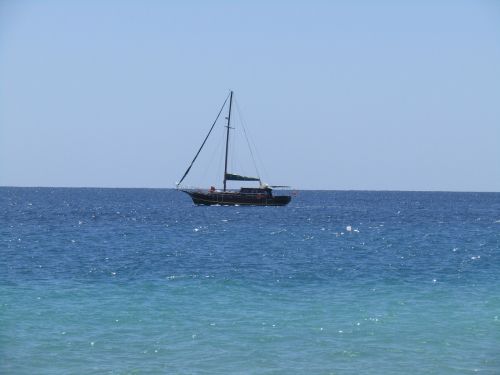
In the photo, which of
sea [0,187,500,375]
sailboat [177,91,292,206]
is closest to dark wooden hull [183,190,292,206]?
sailboat [177,91,292,206]

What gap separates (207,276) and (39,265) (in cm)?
959

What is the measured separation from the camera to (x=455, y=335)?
62.1ft

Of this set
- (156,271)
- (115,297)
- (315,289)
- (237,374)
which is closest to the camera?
(237,374)

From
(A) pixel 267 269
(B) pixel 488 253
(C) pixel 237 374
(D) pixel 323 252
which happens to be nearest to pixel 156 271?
(A) pixel 267 269

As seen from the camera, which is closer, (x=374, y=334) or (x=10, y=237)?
(x=374, y=334)

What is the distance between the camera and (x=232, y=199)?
109 meters

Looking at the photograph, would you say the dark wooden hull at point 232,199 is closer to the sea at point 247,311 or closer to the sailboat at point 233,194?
the sailboat at point 233,194

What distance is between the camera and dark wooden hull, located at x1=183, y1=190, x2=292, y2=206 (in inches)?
4274

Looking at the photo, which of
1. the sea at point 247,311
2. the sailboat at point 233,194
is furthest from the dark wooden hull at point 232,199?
the sea at point 247,311

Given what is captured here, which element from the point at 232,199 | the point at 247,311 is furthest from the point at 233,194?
the point at 247,311

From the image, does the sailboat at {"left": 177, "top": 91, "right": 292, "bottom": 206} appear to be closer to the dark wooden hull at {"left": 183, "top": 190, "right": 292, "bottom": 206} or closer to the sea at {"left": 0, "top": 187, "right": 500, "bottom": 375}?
the dark wooden hull at {"left": 183, "top": 190, "right": 292, "bottom": 206}

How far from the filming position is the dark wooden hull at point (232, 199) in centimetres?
10856

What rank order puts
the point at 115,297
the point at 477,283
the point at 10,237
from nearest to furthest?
the point at 115,297, the point at 477,283, the point at 10,237

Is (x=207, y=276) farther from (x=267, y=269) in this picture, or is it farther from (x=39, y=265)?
(x=39, y=265)
